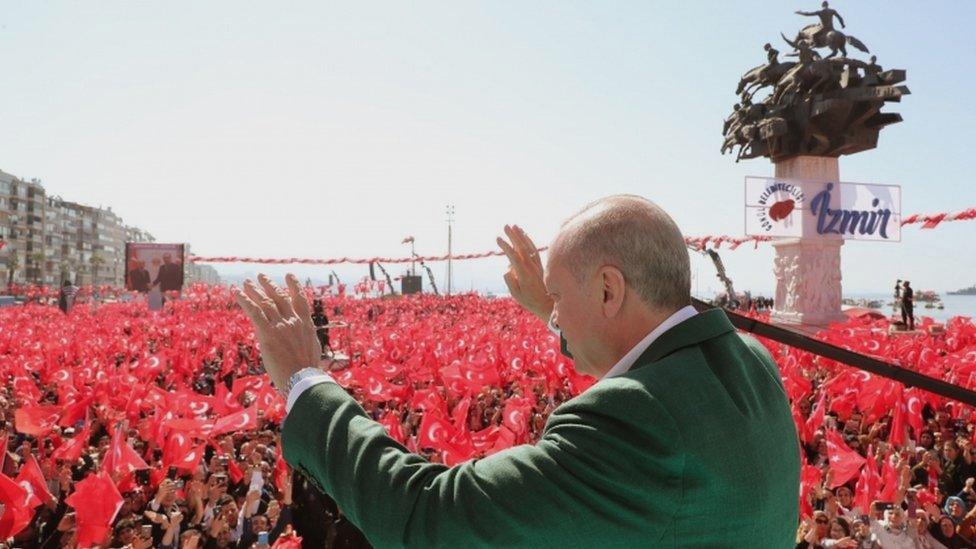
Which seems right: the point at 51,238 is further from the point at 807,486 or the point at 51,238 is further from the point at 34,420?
the point at 807,486

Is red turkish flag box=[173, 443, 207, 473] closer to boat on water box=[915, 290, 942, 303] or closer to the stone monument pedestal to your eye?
the stone monument pedestal

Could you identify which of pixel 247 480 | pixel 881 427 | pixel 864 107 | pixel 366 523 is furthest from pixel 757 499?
pixel 864 107

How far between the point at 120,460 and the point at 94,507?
1182 mm

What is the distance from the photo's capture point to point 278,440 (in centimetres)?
952

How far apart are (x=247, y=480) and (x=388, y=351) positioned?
28.3 feet

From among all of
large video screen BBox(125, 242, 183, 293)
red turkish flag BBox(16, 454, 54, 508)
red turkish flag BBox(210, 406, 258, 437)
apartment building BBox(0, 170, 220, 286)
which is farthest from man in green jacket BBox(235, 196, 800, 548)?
apartment building BBox(0, 170, 220, 286)

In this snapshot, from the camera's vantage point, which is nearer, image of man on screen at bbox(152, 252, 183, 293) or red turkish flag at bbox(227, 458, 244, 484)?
red turkish flag at bbox(227, 458, 244, 484)

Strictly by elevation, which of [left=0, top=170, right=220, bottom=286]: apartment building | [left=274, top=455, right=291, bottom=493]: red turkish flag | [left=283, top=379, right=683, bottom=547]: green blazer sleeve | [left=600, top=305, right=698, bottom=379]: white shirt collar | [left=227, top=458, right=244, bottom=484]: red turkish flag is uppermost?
[left=0, top=170, right=220, bottom=286]: apartment building

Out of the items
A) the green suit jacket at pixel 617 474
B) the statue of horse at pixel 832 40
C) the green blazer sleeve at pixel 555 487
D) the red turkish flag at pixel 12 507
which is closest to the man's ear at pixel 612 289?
the green suit jacket at pixel 617 474

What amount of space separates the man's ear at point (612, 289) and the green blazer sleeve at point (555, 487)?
0.22 m

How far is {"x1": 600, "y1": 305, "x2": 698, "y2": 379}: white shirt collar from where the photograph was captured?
1361mm

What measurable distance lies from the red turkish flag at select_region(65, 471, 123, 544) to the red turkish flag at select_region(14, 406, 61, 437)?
143 inches

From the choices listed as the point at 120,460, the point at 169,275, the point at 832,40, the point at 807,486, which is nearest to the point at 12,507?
the point at 120,460

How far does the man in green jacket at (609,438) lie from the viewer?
1.13 m
